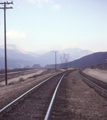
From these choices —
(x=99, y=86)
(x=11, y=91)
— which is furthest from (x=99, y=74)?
(x=11, y=91)

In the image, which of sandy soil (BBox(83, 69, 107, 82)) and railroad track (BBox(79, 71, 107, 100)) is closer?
railroad track (BBox(79, 71, 107, 100))

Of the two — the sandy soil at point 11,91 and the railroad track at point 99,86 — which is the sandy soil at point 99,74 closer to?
the railroad track at point 99,86

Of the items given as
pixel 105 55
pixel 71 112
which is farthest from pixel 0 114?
pixel 105 55

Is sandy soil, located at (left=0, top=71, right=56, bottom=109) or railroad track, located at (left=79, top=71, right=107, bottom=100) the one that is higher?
sandy soil, located at (left=0, top=71, right=56, bottom=109)

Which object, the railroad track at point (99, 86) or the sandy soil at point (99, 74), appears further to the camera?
the sandy soil at point (99, 74)

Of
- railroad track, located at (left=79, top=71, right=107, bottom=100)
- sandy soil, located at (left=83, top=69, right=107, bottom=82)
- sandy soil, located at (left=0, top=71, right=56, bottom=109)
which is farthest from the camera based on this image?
sandy soil, located at (left=83, top=69, right=107, bottom=82)

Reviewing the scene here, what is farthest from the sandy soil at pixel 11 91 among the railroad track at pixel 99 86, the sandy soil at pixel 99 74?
the sandy soil at pixel 99 74

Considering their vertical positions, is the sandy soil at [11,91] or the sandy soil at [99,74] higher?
the sandy soil at [11,91]

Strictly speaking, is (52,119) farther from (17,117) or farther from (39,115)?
(17,117)

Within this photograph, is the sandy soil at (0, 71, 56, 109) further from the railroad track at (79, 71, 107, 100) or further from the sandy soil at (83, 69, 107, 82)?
the sandy soil at (83, 69, 107, 82)

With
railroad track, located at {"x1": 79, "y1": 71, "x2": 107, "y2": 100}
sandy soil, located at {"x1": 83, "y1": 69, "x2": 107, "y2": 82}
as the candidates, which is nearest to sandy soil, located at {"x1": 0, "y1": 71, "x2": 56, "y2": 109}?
railroad track, located at {"x1": 79, "y1": 71, "x2": 107, "y2": 100}

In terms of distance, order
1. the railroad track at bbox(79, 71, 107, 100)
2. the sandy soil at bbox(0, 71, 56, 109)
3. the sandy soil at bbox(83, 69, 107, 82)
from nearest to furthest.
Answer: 1. the sandy soil at bbox(0, 71, 56, 109)
2. the railroad track at bbox(79, 71, 107, 100)
3. the sandy soil at bbox(83, 69, 107, 82)

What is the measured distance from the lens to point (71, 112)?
6.82 metres

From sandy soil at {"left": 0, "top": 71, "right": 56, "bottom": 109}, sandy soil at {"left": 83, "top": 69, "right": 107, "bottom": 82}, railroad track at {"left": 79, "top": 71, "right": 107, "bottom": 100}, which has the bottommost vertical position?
sandy soil at {"left": 83, "top": 69, "right": 107, "bottom": 82}
